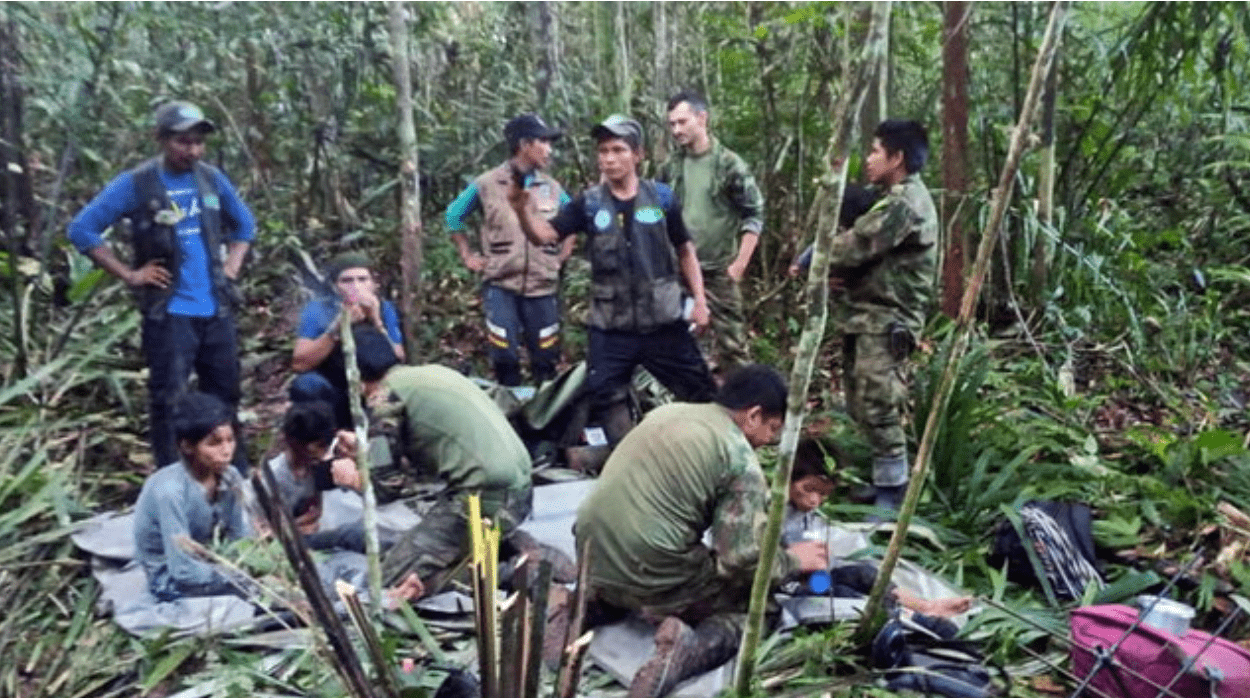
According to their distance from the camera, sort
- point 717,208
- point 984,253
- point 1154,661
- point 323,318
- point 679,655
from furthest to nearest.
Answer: point 717,208 < point 323,318 < point 679,655 < point 1154,661 < point 984,253

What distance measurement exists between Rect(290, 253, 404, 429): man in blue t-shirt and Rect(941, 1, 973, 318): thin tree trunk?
305 centimetres

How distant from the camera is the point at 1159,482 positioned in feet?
15.4

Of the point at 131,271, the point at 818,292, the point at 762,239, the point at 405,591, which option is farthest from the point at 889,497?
the point at 131,271

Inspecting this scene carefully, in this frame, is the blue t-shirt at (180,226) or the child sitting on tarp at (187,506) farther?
the blue t-shirt at (180,226)

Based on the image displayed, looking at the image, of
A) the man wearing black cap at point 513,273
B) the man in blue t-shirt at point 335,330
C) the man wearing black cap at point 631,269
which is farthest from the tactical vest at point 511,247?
the man in blue t-shirt at point 335,330

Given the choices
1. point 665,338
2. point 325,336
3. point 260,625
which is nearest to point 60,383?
point 325,336

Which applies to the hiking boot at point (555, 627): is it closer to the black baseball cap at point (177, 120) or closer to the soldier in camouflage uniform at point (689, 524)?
the soldier in camouflage uniform at point (689, 524)

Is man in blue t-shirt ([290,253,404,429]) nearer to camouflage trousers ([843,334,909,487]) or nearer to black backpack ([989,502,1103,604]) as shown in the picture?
camouflage trousers ([843,334,909,487])

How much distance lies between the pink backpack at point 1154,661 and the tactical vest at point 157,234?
12.5 ft

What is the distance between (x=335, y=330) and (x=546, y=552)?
4.23 feet

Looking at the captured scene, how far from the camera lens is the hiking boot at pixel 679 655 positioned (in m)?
3.51

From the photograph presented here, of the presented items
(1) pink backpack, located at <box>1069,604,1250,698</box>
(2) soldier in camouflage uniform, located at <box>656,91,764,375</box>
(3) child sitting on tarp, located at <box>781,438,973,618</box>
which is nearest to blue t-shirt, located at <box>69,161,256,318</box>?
(2) soldier in camouflage uniform, located at <box>656,91,764,375</box>

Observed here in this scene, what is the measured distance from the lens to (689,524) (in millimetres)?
3715

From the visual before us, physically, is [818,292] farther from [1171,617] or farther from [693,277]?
[693,277]
